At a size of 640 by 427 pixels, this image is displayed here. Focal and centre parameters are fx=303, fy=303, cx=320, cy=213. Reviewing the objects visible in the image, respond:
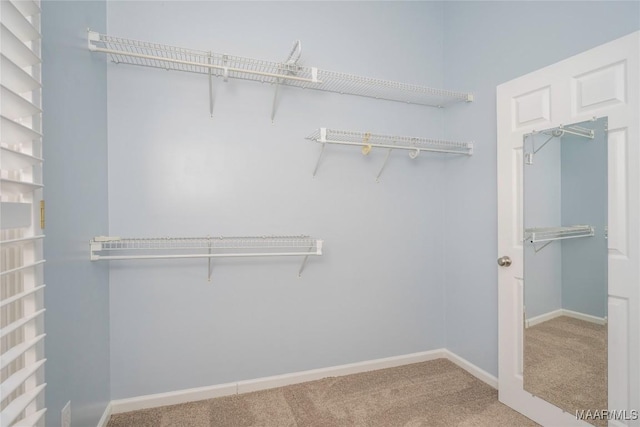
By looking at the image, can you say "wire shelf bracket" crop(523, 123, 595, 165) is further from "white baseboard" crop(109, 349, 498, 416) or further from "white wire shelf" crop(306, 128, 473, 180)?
"white baseboard" crop(109, 349, 498, 416)

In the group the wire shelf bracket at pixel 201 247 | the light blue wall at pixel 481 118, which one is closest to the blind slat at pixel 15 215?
the wire shelf bracket at pixel 201 247

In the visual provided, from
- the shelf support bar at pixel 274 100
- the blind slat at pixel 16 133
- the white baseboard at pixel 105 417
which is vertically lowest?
the white baseboard at pixel 105 417

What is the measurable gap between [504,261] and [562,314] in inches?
15.1

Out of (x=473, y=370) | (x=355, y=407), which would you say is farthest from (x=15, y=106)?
(x=473, y=370)

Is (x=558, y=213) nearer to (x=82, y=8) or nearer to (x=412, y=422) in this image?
(x=412, y=422)

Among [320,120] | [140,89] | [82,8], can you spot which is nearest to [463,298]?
[320,120]

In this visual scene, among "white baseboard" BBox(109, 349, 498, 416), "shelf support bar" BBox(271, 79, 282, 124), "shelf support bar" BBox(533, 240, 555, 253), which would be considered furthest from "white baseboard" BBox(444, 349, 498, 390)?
"shelf support bar" BBox(271, 79, 282, 124)

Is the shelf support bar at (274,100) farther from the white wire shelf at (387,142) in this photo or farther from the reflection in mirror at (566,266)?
the reflection in mirror at (566,266)

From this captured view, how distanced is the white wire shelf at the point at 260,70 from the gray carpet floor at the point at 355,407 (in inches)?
75.9

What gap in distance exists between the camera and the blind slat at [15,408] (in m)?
0.70

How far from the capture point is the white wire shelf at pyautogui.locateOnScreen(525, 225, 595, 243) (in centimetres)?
153

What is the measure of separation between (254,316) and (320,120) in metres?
1.39

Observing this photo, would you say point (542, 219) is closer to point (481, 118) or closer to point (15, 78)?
point (481, 118)

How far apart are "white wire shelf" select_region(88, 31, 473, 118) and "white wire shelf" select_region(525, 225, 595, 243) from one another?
1055 mm
